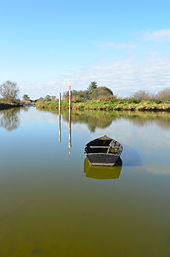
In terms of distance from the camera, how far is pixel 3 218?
14.3ft

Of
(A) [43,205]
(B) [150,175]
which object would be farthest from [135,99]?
(A) [43,205]

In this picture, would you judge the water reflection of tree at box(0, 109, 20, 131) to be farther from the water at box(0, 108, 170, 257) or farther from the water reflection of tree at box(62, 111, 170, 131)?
the water at box(0, 108, 170, 257)

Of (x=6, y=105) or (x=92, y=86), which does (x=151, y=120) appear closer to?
(x=6, y=105)

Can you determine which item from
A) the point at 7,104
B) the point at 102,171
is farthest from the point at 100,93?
the point at 102,171

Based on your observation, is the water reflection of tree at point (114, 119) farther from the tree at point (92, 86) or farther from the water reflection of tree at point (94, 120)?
the tree at point (92, 86)

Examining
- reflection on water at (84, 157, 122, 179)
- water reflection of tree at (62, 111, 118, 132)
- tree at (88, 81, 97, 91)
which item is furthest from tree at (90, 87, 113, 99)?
reflection on water at (84, 157, 122, 179)

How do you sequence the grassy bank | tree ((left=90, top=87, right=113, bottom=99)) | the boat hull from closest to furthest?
the boat hull
the grassy bank
tree ((left=90, top=87, right=113, bottom=99))

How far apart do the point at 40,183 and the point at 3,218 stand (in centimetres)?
196

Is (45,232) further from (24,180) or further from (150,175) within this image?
(150,175)

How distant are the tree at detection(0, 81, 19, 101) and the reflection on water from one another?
53.9 meters

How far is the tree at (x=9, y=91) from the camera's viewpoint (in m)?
56.8

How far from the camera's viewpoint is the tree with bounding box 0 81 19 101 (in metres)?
56.8

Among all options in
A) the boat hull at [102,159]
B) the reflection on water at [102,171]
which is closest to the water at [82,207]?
the reflection on water at [102,171]

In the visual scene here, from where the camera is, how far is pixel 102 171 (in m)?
7.36
